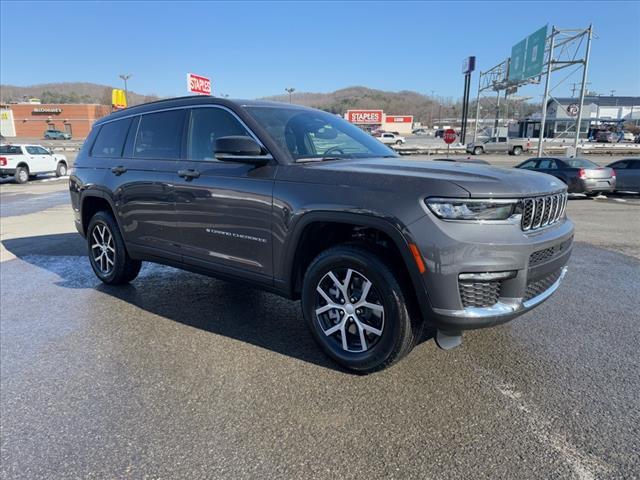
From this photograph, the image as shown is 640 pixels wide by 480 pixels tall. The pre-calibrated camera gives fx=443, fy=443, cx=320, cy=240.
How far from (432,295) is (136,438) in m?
1.86

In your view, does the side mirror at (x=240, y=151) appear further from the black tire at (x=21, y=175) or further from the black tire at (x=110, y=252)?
the black tire at (x=21, y=175)

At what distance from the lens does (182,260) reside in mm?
4086

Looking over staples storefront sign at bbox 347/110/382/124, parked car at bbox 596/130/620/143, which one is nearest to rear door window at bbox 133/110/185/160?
parked car at bbox 596/130/620/143

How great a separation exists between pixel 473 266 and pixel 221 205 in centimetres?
201

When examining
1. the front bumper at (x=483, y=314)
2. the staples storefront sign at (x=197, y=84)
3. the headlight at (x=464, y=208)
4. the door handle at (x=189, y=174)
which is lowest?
the front bumper at (x=483, y=314)

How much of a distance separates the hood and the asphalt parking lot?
1.29 m

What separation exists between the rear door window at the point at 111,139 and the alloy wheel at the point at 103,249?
830 millimetres

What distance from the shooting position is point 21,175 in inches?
780

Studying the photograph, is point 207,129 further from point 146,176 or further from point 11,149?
point 11,149

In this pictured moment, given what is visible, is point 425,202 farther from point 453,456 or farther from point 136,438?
point 136,438

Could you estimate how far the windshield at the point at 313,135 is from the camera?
3479mm

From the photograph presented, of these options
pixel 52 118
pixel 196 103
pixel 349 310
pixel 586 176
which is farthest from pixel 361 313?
pixel 52 118

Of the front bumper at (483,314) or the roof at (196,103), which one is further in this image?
the roof at (196,103)

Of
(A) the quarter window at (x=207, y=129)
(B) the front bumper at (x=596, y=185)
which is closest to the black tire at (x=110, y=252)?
(A) the quarter window at (x=207, y=129)
